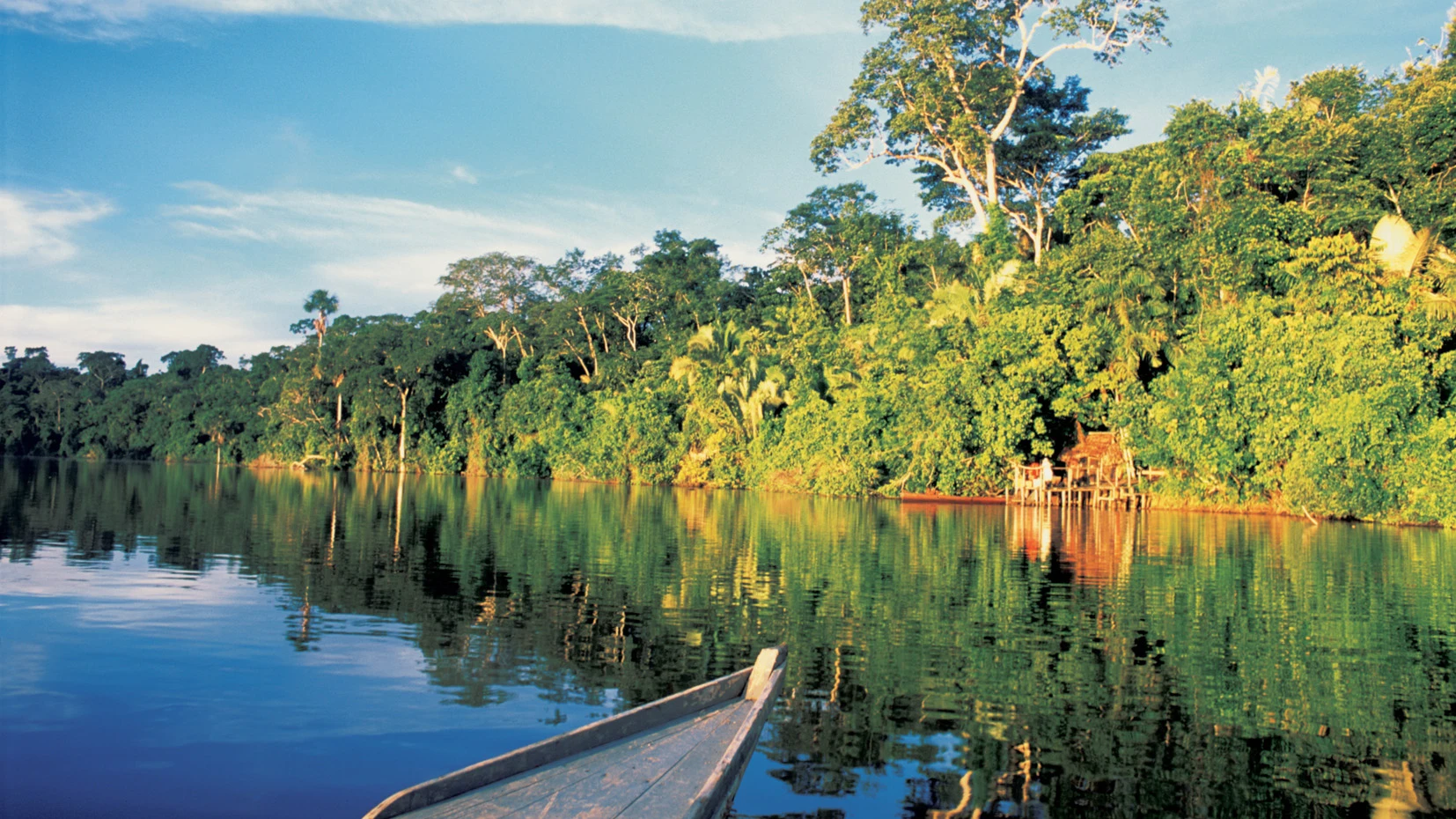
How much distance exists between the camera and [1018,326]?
31844 millimetres

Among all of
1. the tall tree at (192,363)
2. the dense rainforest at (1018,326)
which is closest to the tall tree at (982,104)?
the dense rainforest at (1018,326)

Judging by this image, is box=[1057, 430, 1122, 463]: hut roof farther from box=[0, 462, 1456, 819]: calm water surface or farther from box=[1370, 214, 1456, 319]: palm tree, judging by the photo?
box=[0, 462, 1456, 819]: calm water surface

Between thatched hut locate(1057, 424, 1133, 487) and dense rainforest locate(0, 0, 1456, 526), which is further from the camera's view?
thatched hut locate(1057, 424, 1133, 487)

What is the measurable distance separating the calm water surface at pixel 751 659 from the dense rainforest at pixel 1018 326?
10.9 meters

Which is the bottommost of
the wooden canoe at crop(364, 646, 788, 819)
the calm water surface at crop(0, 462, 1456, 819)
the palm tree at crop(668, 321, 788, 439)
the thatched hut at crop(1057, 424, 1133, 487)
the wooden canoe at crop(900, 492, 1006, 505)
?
the calm water surface at crop(0, 462, 1456, 819)

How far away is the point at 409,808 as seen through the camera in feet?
12.0

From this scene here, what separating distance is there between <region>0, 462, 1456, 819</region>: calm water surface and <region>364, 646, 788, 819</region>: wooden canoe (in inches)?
17.6

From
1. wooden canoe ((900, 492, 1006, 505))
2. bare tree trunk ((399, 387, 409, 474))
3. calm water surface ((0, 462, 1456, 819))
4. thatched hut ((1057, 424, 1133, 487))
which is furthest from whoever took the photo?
bare tree trunk ((399, 387, 409, 474))

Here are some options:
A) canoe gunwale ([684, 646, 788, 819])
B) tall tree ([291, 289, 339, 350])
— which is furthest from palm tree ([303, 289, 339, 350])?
canoe gunwale ([684, 646, 788, 819])

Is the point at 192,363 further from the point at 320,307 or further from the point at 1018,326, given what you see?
the point at 1018,326

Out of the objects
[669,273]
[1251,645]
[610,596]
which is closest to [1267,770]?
[1251,645]

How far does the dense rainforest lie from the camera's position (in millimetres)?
26562

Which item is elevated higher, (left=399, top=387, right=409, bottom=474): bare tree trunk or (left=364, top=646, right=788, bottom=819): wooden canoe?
(left=399, top=387, right=409, bottom=474): bare tree trunk

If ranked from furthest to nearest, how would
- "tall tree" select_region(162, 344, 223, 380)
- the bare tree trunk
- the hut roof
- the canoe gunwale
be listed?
"tall tree" select_region(162, 344, 223, 380) → the bare tree trunk → the hut roof → the canoe gunwale
